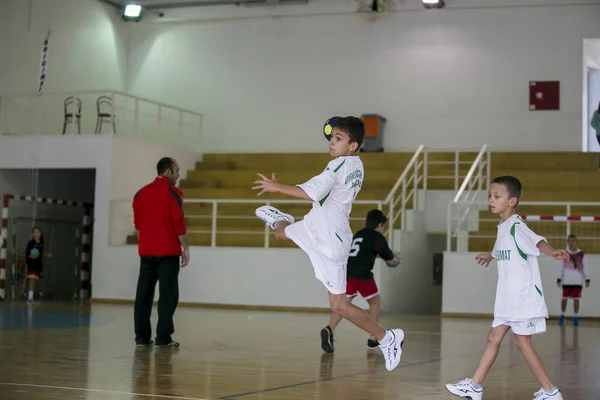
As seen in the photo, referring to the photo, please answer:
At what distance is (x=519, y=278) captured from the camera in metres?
5.57

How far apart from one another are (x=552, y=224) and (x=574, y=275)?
1718mm

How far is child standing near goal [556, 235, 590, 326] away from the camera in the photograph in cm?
1500

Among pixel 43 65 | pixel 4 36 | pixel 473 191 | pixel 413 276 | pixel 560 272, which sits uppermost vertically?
pixel 4 36

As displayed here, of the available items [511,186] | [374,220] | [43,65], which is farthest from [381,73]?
[511,186]

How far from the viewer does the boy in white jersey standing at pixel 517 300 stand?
216 inches

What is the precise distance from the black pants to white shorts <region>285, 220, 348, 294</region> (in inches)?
94.5

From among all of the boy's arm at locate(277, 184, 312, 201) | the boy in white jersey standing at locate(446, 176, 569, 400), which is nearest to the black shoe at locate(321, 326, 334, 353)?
the boy's arm at locate(277, 184, 312, 201)

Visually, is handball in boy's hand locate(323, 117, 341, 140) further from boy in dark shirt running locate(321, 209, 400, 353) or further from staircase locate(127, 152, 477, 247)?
staircase locate(127, 152, 477, 247)

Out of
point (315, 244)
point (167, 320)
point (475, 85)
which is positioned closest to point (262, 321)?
point (167, 320)

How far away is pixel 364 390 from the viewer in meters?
5.92

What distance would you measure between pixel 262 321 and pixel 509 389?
24.3 ft

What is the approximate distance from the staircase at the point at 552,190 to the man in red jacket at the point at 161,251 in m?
8.97

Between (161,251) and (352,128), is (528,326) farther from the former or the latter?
(161,251)

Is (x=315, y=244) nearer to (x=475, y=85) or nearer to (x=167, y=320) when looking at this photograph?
(x=167, y=320)
